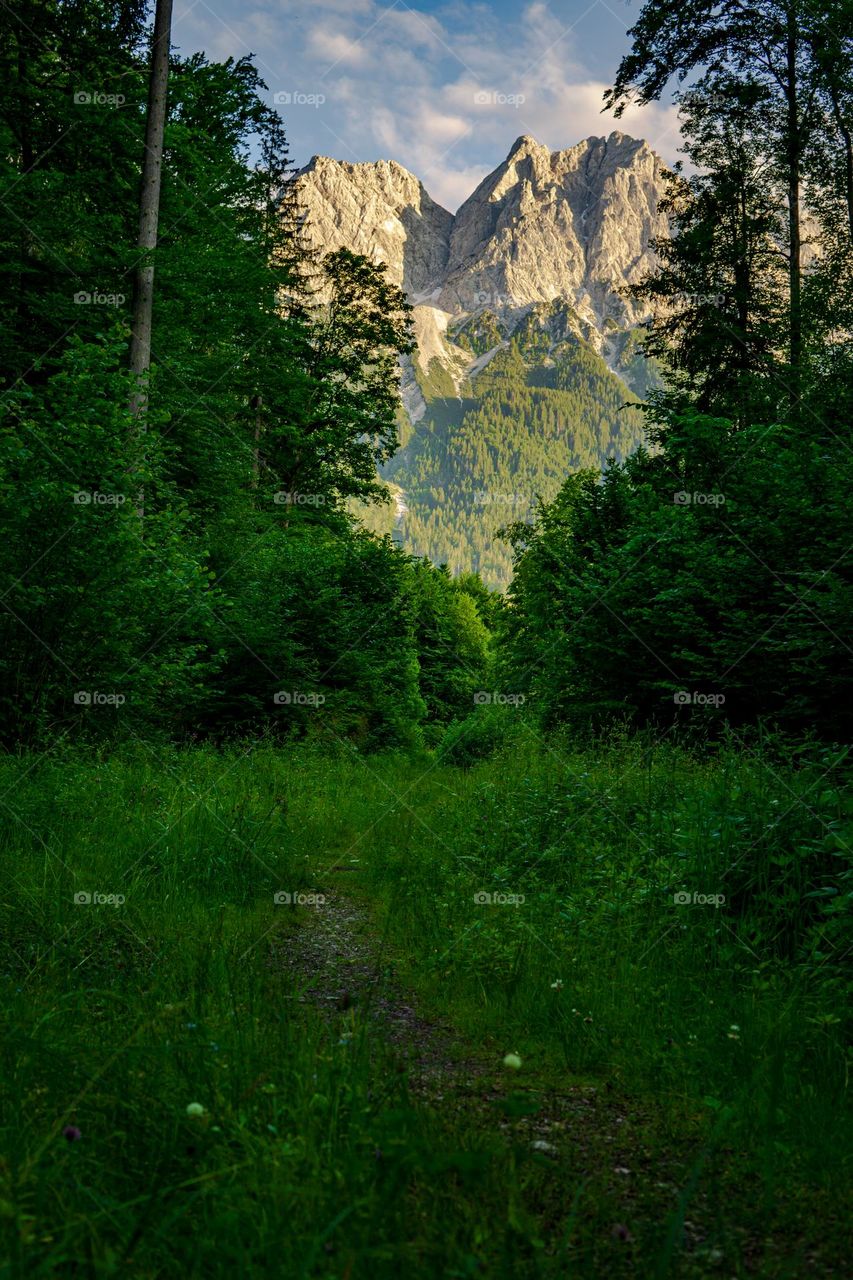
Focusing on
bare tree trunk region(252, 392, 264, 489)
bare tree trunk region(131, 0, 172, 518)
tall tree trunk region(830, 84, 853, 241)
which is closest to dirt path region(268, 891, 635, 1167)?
bare tree trunk region(131, 0, 172, 518)

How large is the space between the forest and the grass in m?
0.03

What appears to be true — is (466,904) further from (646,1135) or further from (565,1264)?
(565,1264)

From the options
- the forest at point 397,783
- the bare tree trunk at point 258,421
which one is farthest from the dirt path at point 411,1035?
the bare tree trunk at point 258,421

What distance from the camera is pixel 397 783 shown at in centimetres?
1323

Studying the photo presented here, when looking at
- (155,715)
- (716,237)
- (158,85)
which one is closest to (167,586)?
(155,715)

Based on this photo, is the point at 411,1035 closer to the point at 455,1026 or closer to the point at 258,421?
the point at 455,1026

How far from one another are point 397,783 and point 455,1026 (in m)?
9.26

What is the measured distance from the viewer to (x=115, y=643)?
996 centimetres

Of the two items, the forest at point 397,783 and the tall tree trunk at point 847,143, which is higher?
the tall tree trunk at point 847,143

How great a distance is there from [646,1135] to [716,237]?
2123 cm

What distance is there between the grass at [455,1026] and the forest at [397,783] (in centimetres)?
3

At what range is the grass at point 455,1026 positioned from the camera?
204 centimetres

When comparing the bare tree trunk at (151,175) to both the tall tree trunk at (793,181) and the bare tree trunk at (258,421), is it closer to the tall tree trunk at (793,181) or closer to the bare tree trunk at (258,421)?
the bare tree trunk at (258,421)

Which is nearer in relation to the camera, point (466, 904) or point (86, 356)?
point (466, 904)
